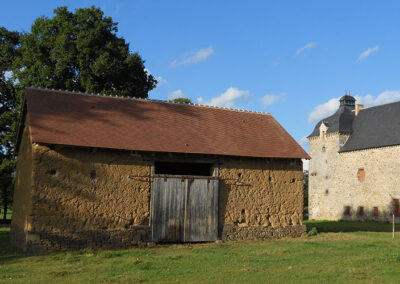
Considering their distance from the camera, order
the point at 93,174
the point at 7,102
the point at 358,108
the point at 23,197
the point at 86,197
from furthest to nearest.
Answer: the point at 358,108
the point at 7,102
the point at 23,197
the point at 93,174
the point at 86,197

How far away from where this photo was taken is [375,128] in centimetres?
3534

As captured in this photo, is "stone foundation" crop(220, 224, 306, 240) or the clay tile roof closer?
the clay tile roof

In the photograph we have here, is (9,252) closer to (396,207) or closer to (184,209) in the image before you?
(184,209)

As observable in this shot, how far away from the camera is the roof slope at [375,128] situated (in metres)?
33.3

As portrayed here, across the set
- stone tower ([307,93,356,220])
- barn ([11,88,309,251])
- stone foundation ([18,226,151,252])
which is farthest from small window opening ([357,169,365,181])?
stone foundation ([18,226,151,252])

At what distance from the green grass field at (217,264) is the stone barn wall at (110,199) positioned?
100 cm

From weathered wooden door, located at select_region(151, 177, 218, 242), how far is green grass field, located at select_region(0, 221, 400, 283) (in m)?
0.74

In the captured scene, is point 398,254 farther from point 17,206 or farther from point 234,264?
point 17,206

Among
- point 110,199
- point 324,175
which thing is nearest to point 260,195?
point 110,199

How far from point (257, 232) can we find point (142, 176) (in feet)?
17.1

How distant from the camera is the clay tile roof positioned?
51.6 feet

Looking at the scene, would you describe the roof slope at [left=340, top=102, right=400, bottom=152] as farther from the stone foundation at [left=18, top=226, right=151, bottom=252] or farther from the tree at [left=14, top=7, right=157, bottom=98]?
the stone foundation at [left=18, top=226, right=151, bottom=252]

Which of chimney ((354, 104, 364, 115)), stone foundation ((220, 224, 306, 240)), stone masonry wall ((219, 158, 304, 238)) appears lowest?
stone foundation ((220, 224, 306, 240))

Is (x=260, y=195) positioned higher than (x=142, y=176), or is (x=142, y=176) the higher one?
(x=142, y=176)
